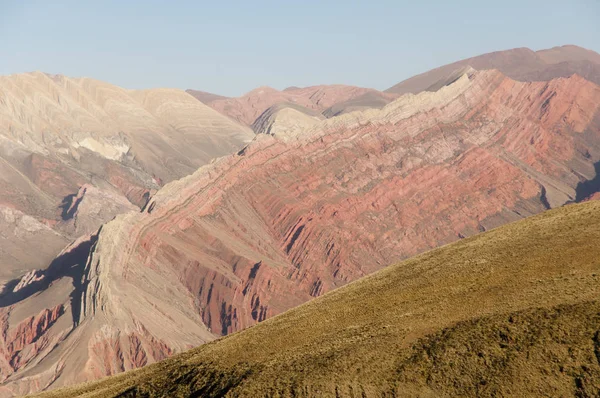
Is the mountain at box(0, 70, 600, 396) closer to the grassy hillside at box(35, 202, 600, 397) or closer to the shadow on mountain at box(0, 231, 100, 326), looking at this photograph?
the shadow on mountain at box(0, 231, 100, 326)

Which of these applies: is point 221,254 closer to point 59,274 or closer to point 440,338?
point 59,274

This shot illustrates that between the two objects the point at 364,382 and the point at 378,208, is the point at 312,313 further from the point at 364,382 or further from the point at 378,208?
the point at 378,208

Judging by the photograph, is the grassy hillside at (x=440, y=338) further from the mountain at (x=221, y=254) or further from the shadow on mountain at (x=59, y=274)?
the shadow on mountain at (x=59, y=274)

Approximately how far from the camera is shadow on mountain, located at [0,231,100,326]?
140 metres

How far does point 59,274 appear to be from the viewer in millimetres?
147500

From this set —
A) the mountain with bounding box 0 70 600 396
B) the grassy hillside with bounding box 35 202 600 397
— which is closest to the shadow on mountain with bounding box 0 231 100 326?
the mountain with bounding box 0 70 600 396

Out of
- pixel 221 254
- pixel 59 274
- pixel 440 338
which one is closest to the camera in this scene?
pixel 440 338

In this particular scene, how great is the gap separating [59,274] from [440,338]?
118 metres

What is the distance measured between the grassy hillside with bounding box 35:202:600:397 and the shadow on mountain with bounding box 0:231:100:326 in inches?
3513

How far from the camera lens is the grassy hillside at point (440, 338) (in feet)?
117

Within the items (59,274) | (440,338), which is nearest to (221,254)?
(59,274)

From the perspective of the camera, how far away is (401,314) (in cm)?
4409

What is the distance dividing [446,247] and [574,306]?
2088 cm

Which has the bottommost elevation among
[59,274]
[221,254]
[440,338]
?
[59,274]
